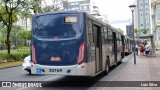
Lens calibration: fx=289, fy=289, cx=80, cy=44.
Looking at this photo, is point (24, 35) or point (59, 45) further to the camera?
point (24, 35)

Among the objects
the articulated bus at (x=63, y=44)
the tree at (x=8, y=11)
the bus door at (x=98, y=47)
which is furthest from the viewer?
the tree at (x=8, y=11)

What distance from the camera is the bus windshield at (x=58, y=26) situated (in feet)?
39.0

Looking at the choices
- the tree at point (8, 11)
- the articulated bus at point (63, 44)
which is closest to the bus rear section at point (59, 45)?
the articulated bus at point (63, 44)

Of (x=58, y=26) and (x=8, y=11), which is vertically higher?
(x=8, y=11)

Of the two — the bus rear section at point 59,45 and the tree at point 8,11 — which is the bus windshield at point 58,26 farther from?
the tree at point 8,11

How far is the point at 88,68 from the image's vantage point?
38.8 feet

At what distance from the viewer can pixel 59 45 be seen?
11961 millimetres

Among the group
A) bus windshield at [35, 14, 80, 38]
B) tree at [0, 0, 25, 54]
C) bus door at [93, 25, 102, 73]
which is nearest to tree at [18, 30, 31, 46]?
tree at [0, 0, 25, 54]

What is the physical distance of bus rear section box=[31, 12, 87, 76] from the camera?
1169cm

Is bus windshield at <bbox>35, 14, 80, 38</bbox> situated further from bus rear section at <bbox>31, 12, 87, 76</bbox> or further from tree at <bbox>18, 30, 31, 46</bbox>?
tree at <bbox>18, 30, 31, 46</bbox>

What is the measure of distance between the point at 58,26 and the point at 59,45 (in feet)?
2.63

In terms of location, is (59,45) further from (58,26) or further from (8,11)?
(8,11)

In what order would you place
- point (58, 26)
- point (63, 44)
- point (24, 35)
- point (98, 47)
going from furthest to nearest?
point (24, 35), point (98, 47), point (58, 26), point (63, 44)

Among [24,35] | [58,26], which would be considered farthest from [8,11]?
[24,35]
